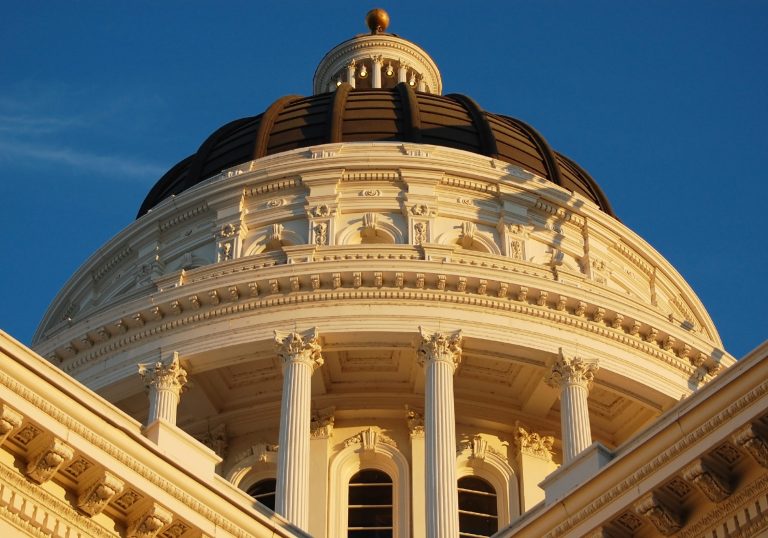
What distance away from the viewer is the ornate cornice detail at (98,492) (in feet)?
62.7

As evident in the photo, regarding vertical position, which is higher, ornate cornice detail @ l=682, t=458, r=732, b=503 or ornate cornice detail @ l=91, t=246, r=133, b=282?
ornate cornice detail @ l=91, t=246, r=133, b=282

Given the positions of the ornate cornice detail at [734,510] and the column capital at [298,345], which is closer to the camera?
the ornate cornice detail at [734,510]

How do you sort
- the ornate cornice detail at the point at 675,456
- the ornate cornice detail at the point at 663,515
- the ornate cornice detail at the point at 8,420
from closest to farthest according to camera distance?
1. the ornate cornice detail at the point at 8,420
2. the ornate cornice detail at the point at 675,456
3. the ornate cornice detail at the point at 663,515

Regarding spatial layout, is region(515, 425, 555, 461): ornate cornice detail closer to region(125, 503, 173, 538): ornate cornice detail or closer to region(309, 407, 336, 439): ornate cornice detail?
region(309, 407, 336, 439): ornate cornice detail

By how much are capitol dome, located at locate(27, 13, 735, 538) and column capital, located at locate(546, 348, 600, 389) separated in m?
0.04

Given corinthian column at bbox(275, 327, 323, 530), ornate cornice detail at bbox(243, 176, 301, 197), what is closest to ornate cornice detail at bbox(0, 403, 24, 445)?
corinthian column at bbox(275, 327, 323, 530)

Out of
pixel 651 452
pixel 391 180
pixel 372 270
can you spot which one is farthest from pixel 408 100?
pixel 651 452


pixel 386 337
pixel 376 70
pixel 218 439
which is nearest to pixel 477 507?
pixel 386 337

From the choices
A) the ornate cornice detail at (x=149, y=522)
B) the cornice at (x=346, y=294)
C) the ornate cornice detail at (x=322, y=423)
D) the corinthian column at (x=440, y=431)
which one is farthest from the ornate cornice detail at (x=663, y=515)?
the ornate cornice detail at (x=322, y=423)

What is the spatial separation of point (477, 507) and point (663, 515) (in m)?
23.4

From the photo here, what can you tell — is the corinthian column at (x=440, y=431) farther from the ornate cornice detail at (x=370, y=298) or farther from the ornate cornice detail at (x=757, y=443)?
the ornate cornice detail at (x=757, y=443)

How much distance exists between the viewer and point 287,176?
46781 millimetres

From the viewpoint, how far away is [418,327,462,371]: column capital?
1620 inches

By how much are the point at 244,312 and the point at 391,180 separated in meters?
6.51
